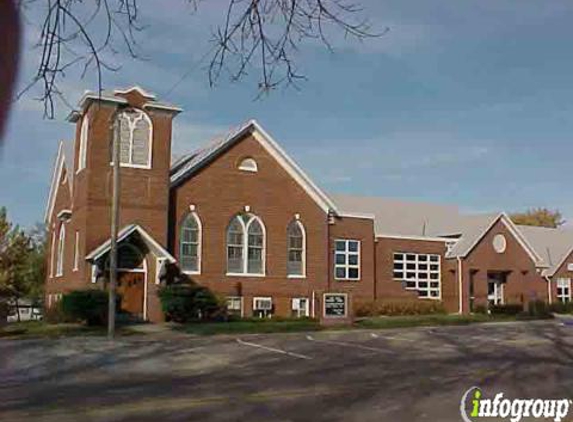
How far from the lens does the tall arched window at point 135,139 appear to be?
33.5 m

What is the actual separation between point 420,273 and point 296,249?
9104 mm

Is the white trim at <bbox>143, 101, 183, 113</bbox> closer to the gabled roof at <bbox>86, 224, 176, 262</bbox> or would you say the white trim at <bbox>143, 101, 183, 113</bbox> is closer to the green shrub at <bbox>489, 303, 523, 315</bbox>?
the gabled roof at <bbox>86, 224, 176, 262</bbox>

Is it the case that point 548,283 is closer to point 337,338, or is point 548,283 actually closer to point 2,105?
point 337,338

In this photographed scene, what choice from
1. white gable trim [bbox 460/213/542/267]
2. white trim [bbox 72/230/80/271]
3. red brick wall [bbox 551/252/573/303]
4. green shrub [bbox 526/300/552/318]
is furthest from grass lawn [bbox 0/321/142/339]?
red brick wall [bbox 551/252/573/303]

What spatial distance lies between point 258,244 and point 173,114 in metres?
7.23

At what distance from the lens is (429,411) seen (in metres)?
10.4

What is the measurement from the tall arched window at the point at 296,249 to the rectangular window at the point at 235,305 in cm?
307

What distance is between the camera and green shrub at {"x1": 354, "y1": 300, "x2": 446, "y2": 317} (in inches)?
1548

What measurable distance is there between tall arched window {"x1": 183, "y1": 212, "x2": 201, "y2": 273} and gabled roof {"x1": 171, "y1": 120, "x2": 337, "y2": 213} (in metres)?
1.79

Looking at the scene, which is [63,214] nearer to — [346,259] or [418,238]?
[346,259]

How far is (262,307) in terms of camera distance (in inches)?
1448

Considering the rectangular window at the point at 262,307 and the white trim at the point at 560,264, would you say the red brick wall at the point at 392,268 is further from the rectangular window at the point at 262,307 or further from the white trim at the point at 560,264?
the white trim at the point at 560,264

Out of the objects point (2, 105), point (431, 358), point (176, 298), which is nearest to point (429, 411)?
point (431, 358)

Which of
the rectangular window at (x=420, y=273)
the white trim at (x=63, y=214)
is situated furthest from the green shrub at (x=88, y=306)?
the rectangular window at (x=420, y=273)
